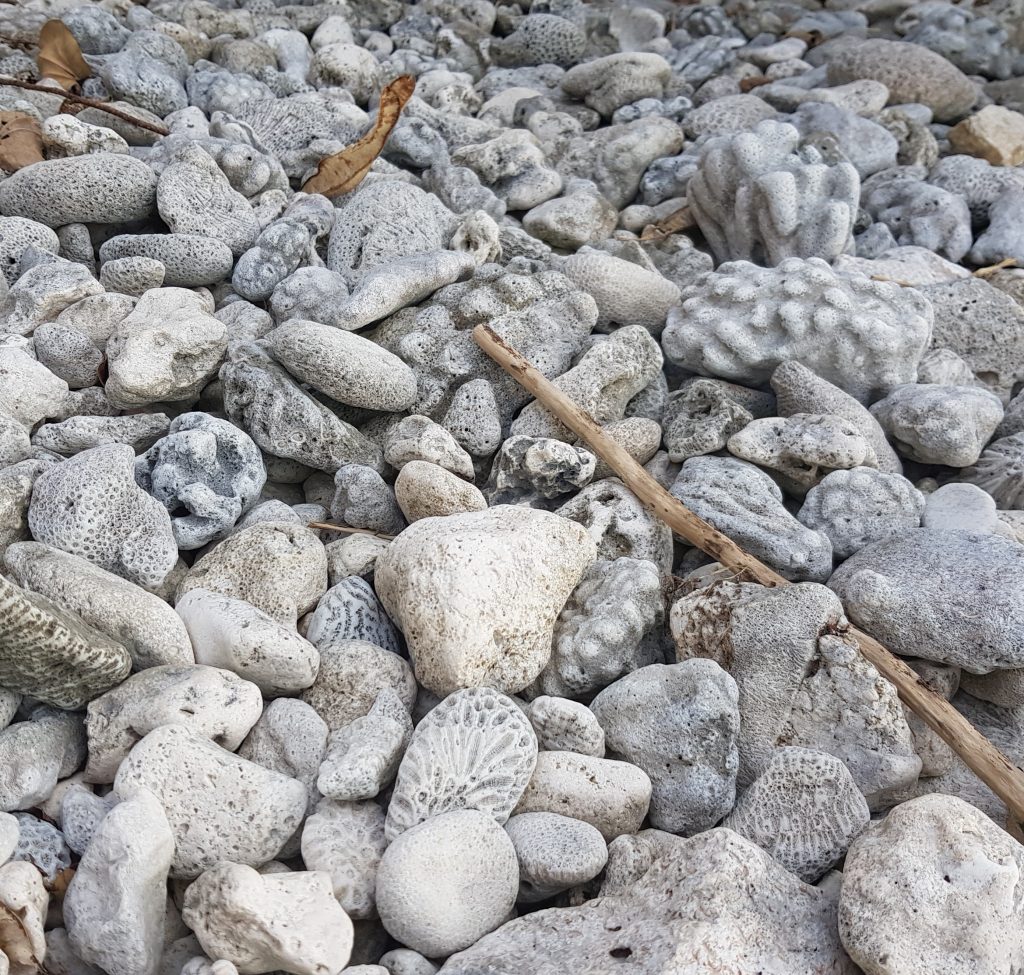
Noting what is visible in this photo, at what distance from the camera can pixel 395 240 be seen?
2.76 m

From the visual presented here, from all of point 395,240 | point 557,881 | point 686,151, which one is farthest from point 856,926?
point 686,151

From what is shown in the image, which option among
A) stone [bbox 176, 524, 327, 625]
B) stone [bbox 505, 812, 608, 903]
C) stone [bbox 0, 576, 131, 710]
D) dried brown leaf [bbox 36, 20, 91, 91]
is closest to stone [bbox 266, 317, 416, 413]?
stone [bbox 176, 524, 327, 625]

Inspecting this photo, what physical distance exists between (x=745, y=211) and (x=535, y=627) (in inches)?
73.0

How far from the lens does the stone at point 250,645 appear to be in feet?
5.55

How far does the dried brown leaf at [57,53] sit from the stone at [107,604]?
214 cm

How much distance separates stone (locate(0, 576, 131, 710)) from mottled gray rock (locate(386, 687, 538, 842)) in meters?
0.52

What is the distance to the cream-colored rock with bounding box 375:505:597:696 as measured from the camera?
1.77 meters

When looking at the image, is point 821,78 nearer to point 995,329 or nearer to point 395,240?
point 995,329

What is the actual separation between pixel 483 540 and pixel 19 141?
201 cm

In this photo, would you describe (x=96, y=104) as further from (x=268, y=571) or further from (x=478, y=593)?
(x=478, y=593)

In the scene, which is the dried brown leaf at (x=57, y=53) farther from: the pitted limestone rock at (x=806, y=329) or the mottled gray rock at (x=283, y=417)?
the pitted limestone rock at (x=806, y=329)

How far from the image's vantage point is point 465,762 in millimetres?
1575

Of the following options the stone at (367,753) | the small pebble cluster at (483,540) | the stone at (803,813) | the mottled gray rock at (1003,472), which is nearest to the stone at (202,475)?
the small pebble cluster at (483,540)

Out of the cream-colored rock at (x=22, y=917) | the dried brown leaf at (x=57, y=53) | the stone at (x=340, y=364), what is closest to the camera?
the cream-colored rock at (x=22, y=917)
